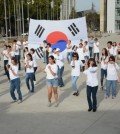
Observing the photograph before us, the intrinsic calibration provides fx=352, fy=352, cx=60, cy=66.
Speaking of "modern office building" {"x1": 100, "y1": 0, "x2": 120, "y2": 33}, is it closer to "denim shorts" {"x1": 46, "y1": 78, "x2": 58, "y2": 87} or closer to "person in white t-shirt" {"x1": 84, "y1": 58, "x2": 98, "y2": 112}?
"denim shorts" {"x1": 46, "y1": 78, "x2": 58, "y2": 87}

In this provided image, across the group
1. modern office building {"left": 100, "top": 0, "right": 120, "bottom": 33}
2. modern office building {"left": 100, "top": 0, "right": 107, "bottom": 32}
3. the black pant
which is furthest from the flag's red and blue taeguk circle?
modern office building {"left": 100, "top": 0, "right": 107, "bottom": 32}

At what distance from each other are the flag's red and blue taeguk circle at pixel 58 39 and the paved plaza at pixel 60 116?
3750 mm

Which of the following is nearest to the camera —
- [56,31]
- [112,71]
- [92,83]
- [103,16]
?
[92,83]

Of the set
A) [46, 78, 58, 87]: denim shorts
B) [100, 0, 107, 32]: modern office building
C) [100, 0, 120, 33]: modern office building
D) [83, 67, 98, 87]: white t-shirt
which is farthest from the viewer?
[100, 0, 107, 32]: modern office building

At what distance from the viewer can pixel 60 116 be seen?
958 cm

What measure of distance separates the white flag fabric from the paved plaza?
3.55m

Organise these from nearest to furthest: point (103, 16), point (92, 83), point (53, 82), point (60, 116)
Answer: point (60, 116), point (92, 83), point (53, 82), point (103, 16)

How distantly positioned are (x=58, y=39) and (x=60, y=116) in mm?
7003

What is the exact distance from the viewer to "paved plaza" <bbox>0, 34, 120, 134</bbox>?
8.44m

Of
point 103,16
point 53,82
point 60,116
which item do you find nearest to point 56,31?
point 53,82

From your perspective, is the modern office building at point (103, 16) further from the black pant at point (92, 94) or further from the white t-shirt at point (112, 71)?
the black pant at point (92, 94)

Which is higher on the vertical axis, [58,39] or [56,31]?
[56,31]

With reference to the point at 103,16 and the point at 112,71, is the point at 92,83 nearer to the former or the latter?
the point at 112,71

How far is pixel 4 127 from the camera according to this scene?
8.70m
